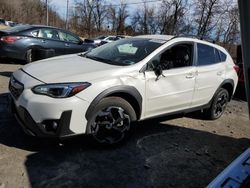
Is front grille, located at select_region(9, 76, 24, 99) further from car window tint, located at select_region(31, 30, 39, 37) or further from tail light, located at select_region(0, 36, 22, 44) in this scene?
car window tint, located at select_region(31, 30, 39, 37)

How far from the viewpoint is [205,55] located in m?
5.84

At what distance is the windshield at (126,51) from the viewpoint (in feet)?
15.8

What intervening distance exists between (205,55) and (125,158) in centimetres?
259

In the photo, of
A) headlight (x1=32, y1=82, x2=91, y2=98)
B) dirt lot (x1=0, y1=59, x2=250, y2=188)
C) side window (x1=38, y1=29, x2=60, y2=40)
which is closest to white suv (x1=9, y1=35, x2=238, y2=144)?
headlight (x1=32, y1=82, x2=91, y2=98)

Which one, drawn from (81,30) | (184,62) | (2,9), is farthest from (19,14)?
(184,62)

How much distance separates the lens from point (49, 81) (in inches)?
158

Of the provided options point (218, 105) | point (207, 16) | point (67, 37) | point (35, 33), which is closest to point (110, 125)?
point (218, 105)

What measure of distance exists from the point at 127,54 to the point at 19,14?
6150 cm

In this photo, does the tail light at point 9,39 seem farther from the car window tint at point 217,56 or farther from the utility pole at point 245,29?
the utility pole at point 245,29

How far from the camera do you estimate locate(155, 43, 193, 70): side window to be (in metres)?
5.02

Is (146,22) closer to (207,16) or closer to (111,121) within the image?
(207,16)

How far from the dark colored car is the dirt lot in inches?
179

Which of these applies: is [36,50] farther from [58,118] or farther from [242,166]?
[242,166]

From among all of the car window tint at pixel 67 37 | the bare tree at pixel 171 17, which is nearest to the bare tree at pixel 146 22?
the bare tree at pixel 171 17
